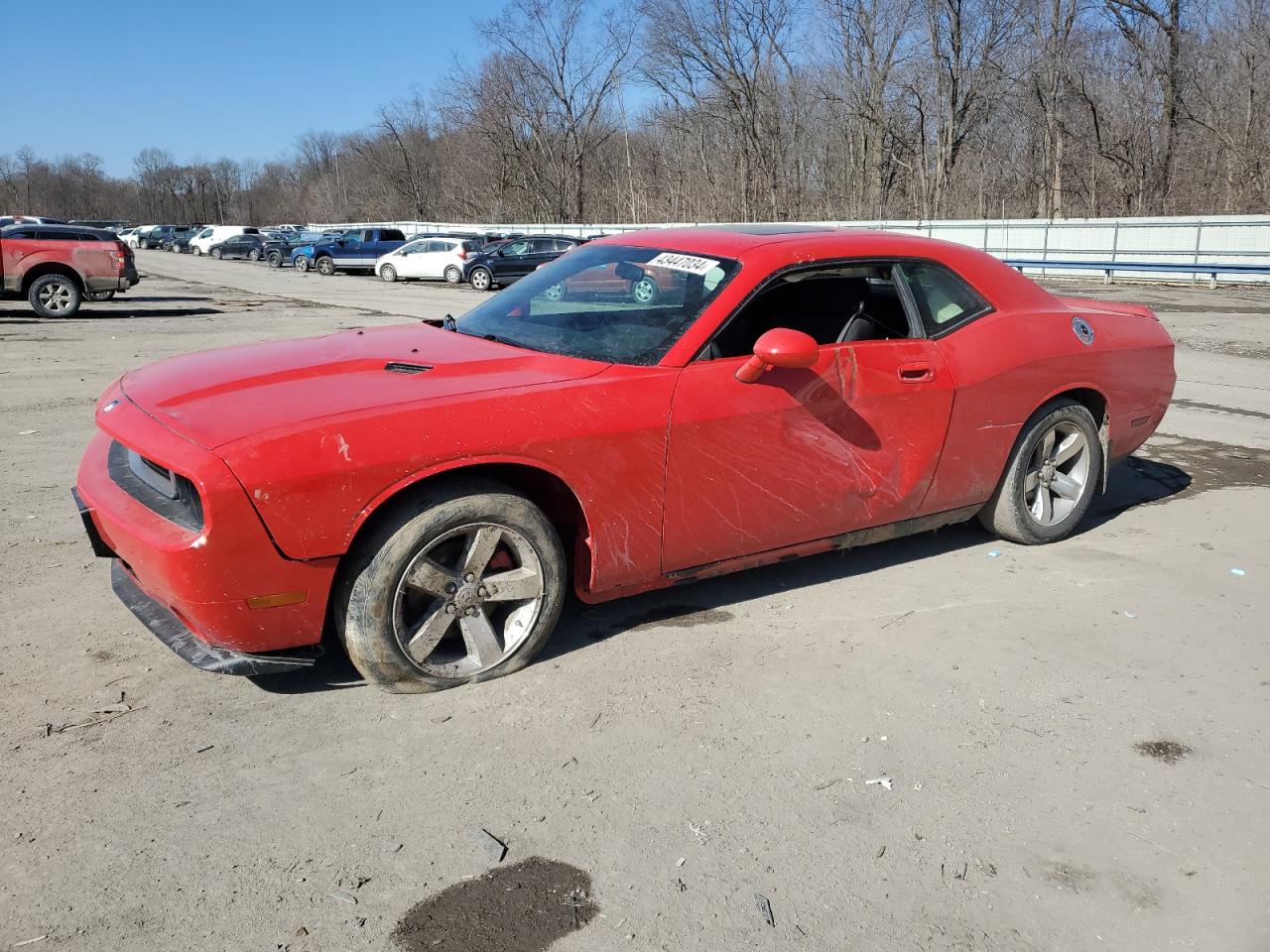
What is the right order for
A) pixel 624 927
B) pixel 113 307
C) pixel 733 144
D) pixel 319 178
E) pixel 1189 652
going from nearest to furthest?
pixel 624 927, pixel 1189 652, pixel 113 307, pixel 733 144, pixel 319 178

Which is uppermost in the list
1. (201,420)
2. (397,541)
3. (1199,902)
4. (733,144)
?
(733,144)

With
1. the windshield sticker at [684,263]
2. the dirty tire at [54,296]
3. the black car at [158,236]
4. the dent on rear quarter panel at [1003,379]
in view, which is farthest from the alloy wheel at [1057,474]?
the black car at [158,236]

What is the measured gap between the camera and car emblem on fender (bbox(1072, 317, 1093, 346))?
197 inches

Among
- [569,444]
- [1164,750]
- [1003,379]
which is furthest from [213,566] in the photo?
[1003,379]

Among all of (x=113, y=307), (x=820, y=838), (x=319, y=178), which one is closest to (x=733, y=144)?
(x=113, y=307)

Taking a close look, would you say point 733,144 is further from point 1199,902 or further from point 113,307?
point 1199,902

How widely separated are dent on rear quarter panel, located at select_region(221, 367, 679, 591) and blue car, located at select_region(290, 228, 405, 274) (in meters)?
33.4

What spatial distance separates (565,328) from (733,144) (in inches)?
1833

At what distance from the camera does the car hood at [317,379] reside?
320cm

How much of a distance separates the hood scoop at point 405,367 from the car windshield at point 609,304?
1.59 ft

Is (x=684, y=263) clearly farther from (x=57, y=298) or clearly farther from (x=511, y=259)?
(x=511, y=259)

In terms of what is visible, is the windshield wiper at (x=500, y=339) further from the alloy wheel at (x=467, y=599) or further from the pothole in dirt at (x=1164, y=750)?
the pothole in dirt at (x=1164, y=750)

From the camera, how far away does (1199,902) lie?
2518 millimetres

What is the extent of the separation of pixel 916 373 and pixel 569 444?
1.68 metres
